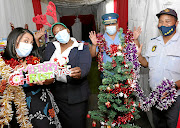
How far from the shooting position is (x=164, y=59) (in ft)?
5.37

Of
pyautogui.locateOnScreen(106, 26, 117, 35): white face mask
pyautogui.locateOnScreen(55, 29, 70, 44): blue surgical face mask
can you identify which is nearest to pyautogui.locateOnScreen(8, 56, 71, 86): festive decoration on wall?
pyautogui.locateOnScreen(55, 29, 70, 44): blue surgical face mask

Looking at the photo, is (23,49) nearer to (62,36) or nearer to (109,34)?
(62,36)

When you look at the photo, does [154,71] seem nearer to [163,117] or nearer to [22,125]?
[163,117]

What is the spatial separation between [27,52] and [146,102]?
1.59m

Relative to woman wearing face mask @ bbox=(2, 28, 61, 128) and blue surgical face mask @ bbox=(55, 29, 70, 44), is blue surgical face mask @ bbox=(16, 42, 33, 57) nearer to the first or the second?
woman wearing face mask @ bbox=(2, 28, 61, 128)

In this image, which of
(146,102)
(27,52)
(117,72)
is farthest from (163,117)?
(27,52)

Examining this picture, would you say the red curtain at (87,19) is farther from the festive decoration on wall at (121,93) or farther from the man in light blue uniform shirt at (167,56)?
the festive decoration on wall at (121,93)

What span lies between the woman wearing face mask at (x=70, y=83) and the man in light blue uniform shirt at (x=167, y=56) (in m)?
0.87

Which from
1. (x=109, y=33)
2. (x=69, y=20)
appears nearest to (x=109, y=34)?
(x=109, y=33)

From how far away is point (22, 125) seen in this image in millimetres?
1430

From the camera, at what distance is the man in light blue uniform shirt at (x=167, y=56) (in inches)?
61.4

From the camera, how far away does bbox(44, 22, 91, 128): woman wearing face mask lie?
1.69 m

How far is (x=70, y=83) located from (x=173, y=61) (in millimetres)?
1299

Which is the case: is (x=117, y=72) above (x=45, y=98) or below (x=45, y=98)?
above
